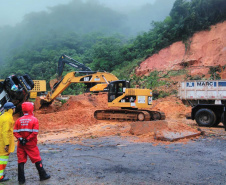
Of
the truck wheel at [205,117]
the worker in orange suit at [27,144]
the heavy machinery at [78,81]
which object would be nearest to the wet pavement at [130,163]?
the worker in orange suit at [27,144]

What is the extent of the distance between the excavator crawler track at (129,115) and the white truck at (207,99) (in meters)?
1.92

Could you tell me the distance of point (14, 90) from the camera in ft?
39.3

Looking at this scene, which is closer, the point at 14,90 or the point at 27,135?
the point at 27,135

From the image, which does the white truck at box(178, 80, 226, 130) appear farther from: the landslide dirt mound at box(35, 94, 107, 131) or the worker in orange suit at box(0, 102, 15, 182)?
the worker in orange suit at box(0, 102, 15, 182)

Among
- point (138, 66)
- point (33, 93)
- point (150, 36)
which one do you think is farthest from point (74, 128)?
point (150, 36)

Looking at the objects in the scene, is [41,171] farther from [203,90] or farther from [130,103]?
[203,90]

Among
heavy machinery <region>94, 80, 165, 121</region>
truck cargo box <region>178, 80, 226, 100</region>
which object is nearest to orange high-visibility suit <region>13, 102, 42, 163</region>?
heavy machinery <region>94, 80, 165, 121</region>

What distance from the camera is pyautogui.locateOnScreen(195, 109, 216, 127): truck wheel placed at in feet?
38.5

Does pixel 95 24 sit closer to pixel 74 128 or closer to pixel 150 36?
pixel 150 36

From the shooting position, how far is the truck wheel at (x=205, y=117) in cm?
1173

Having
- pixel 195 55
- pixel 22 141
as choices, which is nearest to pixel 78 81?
pixel 22 141

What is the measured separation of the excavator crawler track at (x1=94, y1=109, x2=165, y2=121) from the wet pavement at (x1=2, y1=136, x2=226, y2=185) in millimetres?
4998

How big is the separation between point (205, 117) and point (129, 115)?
13.7 feet

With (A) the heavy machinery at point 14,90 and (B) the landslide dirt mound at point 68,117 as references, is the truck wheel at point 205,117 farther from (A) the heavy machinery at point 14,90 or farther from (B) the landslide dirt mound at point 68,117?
(A) the heavy machinery at point 14,90
